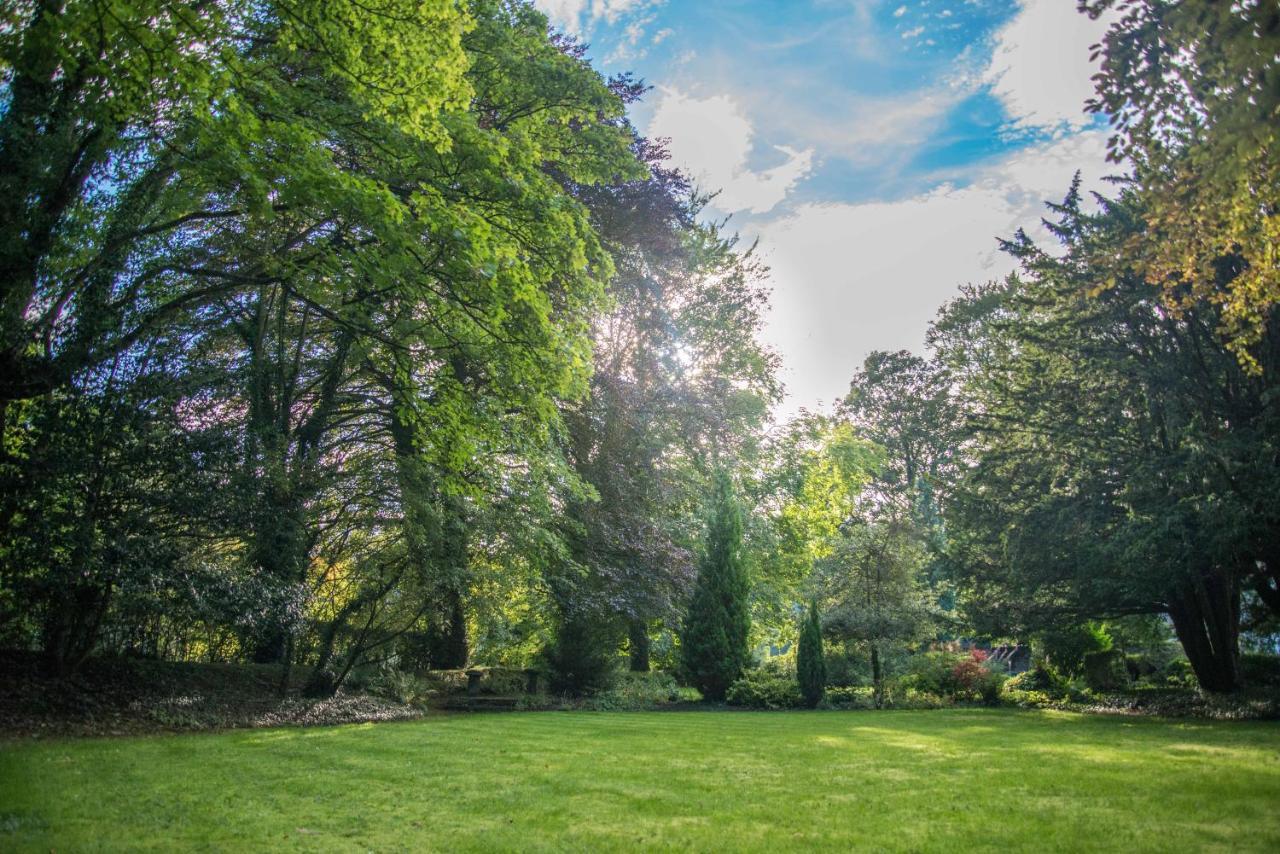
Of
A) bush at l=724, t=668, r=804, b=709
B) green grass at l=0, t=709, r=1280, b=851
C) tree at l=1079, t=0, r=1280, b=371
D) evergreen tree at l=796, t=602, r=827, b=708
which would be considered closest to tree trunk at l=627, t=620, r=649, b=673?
bush at l=724, t=668, r=804, b=709

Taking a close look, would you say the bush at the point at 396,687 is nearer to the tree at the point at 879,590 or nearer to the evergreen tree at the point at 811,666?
the evergreen tree at the point at 811,666

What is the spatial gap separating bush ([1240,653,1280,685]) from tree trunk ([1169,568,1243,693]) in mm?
2617

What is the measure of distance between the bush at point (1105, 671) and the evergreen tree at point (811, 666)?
22.0ft

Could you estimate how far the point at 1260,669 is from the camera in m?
17.0

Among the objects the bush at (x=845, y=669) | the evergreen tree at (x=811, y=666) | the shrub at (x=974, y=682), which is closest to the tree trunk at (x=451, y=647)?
the evergreen tree at (x=811, y=666)

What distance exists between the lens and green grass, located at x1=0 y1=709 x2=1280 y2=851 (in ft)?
14.9

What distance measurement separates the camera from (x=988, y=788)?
6.16m

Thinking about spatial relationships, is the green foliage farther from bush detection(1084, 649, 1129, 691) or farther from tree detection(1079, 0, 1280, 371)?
tree detection(1079, 0, 1280, 371)

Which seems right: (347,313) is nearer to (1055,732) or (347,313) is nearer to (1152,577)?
(1055,732)

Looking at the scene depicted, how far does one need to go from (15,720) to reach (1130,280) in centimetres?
1779

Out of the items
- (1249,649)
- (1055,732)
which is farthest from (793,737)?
(1249,649)

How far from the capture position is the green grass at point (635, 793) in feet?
14.9

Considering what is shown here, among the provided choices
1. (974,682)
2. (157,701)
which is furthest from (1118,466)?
(157,701)

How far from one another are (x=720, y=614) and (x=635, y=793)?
13399 mm
